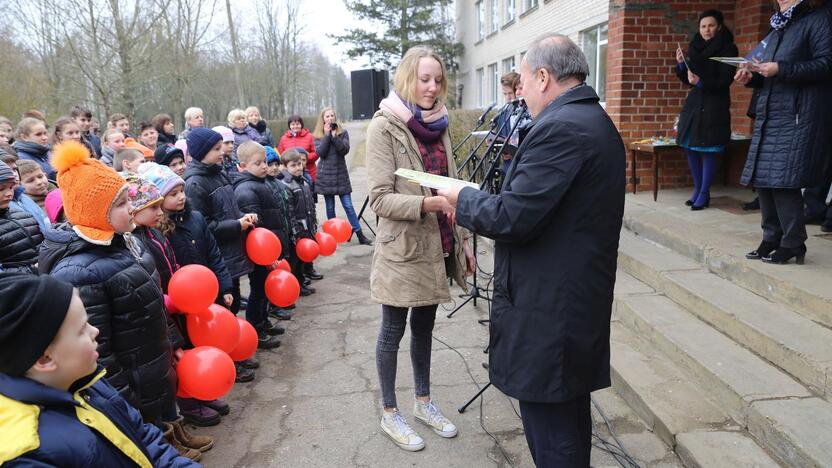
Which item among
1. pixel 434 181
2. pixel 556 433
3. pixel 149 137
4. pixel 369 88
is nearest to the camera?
pixel 556 433

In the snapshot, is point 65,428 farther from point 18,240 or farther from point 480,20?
point 480,20

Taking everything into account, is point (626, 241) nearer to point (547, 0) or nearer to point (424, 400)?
point (424, 400)

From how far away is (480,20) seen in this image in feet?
77.3

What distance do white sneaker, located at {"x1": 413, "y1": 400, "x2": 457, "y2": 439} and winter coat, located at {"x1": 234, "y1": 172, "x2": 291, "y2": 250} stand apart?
215 cm

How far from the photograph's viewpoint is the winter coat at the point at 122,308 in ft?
7.39

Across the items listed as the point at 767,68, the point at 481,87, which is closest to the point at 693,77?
the point at 767,68

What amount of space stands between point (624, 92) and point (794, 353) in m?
4.03

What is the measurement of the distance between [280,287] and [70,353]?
3007mm

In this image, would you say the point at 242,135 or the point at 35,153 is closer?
the point at 35,153

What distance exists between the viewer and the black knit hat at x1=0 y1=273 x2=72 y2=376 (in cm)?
123

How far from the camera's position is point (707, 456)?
8.41 ft

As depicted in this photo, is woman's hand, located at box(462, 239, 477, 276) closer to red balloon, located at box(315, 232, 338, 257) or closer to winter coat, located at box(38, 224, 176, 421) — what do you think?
winter coat, located at box(38, 224, 176, 421)

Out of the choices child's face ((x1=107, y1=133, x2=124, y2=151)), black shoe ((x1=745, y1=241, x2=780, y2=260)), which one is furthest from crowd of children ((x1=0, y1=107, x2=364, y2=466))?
black shoe ((x1=745, y1=241, x2=780, y2=260))

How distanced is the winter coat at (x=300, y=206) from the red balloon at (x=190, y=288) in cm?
247
